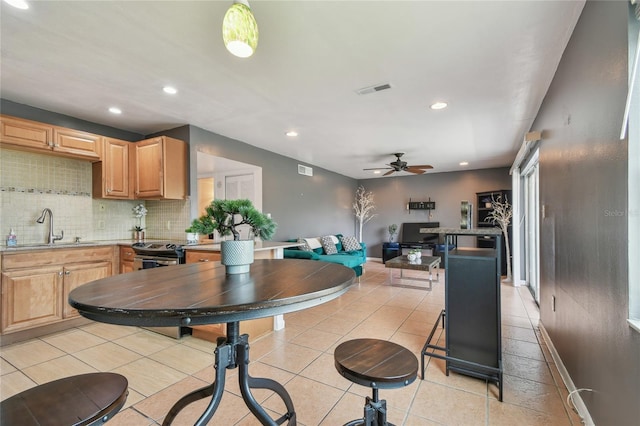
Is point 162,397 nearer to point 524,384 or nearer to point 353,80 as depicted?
point 524,384

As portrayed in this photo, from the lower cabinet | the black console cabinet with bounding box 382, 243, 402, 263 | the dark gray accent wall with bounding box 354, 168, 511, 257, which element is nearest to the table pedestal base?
the lower cabinet

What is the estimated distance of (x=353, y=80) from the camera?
2.51 meters

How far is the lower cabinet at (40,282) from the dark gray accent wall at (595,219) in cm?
419

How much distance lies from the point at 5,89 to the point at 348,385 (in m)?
4.12

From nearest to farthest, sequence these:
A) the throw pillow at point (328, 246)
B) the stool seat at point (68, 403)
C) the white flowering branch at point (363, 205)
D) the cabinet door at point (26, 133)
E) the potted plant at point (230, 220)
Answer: the stool seat at point (68, 403) < the potted plant at point (230, 220) < the cabinet door at point (26, 133) < the throw pillow at point (328, 246) < the white flowering branch at point (363, 205)

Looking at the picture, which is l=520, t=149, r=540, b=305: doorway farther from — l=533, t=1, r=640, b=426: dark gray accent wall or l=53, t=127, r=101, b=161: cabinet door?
l=53, t=127, r=101, b=161: cabinet door

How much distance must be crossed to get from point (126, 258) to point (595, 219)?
4.27 m

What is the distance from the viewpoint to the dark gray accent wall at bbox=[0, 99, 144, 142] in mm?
2932

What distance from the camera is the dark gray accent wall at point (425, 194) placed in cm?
691

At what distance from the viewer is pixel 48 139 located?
9.88 ft

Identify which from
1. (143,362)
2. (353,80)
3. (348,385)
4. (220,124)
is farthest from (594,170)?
(220,124)

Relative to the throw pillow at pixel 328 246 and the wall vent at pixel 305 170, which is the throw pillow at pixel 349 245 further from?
the wall vent at pixel 305 170

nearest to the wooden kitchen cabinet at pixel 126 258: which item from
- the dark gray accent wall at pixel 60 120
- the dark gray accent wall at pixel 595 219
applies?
the dark gray accent wall at pixel 60 120

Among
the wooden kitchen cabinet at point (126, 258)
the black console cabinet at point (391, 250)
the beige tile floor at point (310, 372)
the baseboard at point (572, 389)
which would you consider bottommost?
the beige tile floor at point (310, 372)
